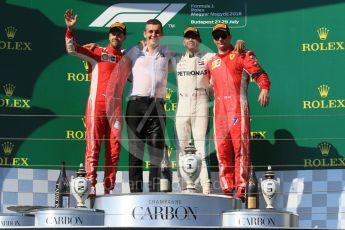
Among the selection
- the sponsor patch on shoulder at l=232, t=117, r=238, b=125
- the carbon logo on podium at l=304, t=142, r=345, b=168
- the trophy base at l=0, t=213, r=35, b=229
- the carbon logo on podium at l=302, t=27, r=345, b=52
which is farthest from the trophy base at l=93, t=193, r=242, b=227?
the carbon logo on podium at l=302, t=27, r=345, b=52

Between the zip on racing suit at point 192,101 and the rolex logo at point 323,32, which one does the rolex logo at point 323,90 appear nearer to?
the rolex logo at point 323,32

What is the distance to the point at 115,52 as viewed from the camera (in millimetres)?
7215

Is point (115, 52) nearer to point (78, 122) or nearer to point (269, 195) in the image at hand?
point (78, 122)

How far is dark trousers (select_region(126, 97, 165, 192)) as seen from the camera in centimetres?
690

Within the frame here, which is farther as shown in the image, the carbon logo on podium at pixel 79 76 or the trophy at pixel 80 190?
the carbon logo on podium at pixel 79 76

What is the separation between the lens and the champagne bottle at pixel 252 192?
6633 millimetres

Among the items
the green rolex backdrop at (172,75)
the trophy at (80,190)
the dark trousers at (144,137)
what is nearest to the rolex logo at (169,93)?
the green rolex backdrop at (172,75)

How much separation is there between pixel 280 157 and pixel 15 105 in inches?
58.6

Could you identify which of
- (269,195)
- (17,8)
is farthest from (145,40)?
(269,195)

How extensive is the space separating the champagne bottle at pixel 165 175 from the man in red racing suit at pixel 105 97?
30 cm

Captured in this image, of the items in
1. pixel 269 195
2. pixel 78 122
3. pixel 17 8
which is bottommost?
pixel 269 195

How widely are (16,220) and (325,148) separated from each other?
1.91 meters

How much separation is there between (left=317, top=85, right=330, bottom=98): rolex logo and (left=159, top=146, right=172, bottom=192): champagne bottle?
112 centimetres

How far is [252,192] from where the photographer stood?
677 centimetres
